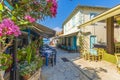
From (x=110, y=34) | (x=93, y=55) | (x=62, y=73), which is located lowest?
(x=62, y=73)

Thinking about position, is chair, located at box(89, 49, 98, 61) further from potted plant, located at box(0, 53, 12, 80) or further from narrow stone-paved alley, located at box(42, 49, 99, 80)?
potted plant, located at box(0, 53, 12, 80)

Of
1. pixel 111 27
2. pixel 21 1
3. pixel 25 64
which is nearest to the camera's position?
pixel 21 1

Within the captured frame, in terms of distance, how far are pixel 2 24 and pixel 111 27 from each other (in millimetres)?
12365

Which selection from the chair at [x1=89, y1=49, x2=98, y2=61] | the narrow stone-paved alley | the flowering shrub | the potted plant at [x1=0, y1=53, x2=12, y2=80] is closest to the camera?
the flowering shrub

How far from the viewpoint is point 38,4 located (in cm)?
318

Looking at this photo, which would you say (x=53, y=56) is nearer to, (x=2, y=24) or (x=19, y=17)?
(x=19, y=17)

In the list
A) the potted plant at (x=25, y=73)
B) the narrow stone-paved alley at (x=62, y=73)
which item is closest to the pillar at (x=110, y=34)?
the narrow stone-paved alley at (x=62, y=73)

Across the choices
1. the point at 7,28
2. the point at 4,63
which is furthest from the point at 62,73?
the point at 7,28

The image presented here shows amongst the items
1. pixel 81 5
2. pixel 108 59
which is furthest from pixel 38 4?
pixel 81 5

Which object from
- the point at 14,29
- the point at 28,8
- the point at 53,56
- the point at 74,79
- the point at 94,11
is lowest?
the point at 74,79

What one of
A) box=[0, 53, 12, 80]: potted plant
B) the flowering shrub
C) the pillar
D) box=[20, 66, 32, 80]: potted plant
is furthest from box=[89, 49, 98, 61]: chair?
the flowering shrub

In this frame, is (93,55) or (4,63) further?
(93,55)

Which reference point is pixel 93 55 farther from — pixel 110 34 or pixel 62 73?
pixel 62 73

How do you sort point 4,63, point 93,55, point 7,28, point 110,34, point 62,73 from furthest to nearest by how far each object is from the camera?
point 110,34, point 93,55, point 62,73, point 4,63, point 7,28
